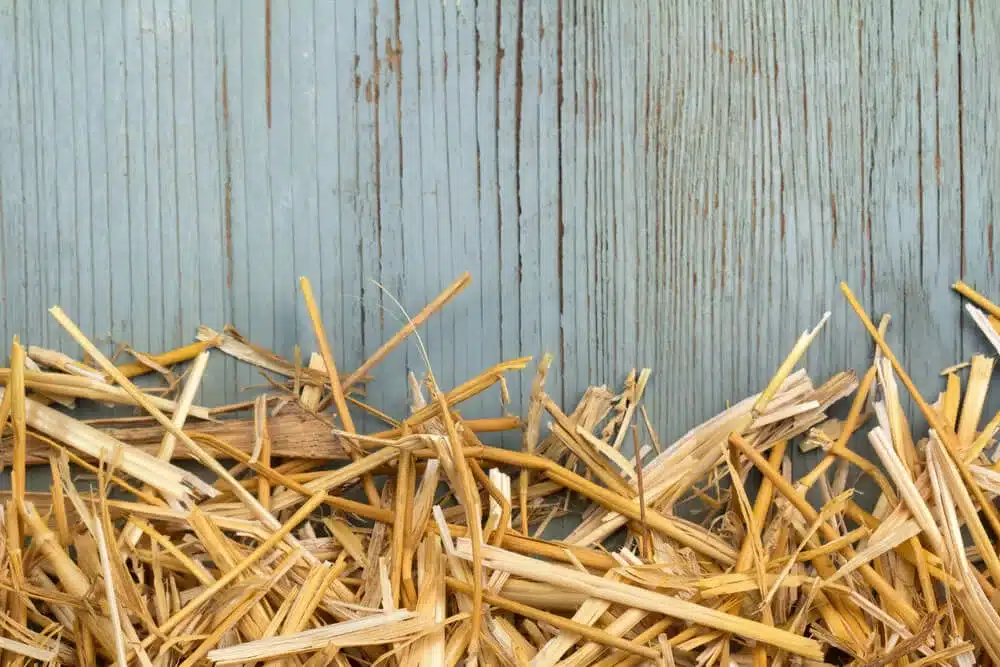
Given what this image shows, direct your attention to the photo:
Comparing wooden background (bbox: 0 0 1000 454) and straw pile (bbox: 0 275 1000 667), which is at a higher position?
wooden background (bbox: 0 0 1000 454)

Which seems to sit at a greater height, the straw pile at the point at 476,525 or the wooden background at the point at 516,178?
the wooden background at the point at 516,178

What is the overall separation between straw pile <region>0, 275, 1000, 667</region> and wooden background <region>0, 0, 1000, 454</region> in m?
0.04

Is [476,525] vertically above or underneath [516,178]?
underneath

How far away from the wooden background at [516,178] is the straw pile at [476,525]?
44mm

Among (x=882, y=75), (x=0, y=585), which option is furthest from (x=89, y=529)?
(x=882, y=75)

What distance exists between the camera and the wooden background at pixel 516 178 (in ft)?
2.88

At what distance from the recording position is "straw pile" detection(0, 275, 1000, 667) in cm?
79

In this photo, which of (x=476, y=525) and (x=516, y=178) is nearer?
(x=476, y=525)

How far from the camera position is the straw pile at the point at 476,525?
79cm

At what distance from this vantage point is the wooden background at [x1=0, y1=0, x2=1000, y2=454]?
878 mm

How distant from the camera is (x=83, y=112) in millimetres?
875

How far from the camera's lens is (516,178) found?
91 centimetres

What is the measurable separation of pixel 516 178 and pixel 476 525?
396 mm

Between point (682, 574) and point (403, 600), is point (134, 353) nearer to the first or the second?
point (403, 600)
